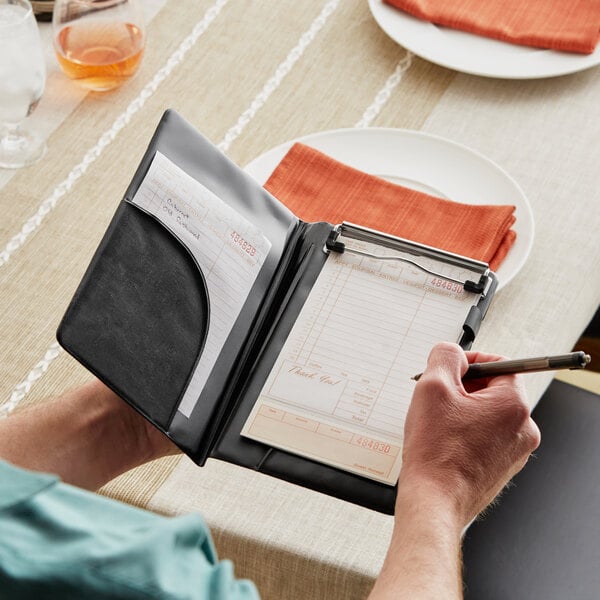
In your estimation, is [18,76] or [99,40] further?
[99,40]

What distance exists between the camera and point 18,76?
1244mm

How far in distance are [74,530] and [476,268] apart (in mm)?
531

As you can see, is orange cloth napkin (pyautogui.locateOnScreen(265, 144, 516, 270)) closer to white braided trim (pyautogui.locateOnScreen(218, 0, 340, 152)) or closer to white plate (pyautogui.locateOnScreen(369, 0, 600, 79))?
white braided trim (pyautogui.locateOnScreen(218, 0, 340, 152))

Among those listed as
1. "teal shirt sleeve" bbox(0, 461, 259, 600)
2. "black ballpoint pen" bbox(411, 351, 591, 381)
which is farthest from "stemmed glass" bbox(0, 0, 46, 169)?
"teal shirt sleeve" bbox(0, 461, 259, 600)

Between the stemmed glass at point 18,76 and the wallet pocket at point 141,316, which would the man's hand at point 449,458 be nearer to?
the wallet pocket at point 141,316

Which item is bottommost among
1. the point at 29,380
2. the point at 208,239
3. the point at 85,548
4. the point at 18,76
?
the point at 29,380

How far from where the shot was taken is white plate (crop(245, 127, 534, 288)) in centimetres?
122

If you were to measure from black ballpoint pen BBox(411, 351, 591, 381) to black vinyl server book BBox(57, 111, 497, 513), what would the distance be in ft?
0.13

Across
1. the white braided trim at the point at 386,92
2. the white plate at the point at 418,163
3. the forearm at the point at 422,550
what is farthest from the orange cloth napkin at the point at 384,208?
the forearm at the point at 422,550

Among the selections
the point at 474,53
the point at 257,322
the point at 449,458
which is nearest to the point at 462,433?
the point at 449,458

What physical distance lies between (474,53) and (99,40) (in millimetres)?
490

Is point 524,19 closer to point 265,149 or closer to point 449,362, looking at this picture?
point 265,149

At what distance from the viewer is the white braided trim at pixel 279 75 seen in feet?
4.34

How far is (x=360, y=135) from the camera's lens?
4.19 feet
